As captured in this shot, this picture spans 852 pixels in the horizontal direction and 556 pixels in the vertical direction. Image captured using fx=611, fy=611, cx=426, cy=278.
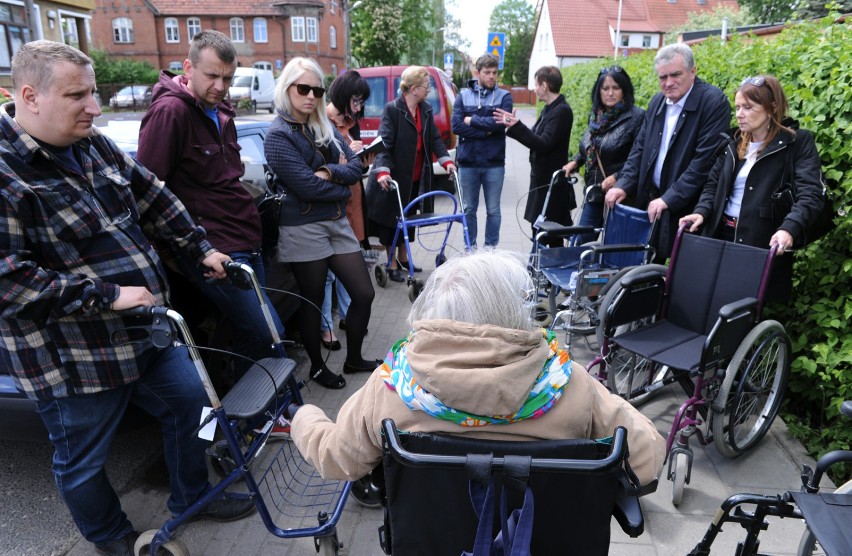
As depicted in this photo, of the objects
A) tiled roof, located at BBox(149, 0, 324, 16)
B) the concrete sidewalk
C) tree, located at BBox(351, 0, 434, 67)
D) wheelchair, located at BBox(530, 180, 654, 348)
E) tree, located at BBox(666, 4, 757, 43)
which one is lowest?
the concrete sidewalk

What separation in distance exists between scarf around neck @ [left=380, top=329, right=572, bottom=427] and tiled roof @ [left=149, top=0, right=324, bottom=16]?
164ft

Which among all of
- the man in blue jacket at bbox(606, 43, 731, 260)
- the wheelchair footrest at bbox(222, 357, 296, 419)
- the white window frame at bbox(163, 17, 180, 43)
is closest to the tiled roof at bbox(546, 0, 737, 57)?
the white window frame at bbox(163, 17, 180, 43)

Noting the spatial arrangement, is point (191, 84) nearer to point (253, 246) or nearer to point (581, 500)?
point (253, 246)

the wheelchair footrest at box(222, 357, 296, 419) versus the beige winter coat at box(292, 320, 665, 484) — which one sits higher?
the beige winter coat at box(292, 320, 665, 484)

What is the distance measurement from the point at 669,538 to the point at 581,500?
1474 mm

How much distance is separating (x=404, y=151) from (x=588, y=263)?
7.44 feet

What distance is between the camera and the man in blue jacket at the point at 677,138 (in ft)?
13.2

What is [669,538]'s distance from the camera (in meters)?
2.70

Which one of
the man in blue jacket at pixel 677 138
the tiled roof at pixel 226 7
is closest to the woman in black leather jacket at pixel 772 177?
the man in blue jacket at pixel 677 138

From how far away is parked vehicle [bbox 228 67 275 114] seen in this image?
103ft

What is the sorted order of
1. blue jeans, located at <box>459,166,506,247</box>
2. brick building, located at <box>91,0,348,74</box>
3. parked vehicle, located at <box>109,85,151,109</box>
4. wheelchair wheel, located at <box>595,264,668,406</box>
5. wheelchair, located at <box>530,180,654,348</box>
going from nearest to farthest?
wheelchair wheel, located at <box>595,264,668,406</box> → wheelchair, located at <box>530,180,654,348</box> → blue jeans, located at <box>459,166,506,247</box> → parked vehicle, located at <box>109,85,151,109</box> → brick building, located at <box>91,0,348,74</box>

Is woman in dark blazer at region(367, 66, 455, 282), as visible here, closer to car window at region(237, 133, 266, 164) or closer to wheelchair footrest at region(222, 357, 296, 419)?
car window at region(237, 133, 266, 164)

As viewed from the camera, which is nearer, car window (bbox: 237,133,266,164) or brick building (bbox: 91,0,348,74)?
car window (bbox: 237,133,266,164)

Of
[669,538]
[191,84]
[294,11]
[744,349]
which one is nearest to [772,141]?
[744,349]
